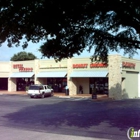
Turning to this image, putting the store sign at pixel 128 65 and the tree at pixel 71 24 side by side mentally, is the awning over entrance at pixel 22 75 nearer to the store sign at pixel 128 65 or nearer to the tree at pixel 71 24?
the store sign at pixel 128 65

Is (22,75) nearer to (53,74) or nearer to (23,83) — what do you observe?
(23,83)

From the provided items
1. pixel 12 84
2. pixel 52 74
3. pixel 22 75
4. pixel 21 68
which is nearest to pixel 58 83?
pixel 52 74

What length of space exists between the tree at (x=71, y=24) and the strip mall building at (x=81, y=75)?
22.3m

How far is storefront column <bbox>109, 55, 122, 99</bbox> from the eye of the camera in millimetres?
39719

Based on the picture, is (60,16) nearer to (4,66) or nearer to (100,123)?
(100,123)

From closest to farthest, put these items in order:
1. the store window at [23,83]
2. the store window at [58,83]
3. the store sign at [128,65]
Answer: the store sign at [128,65]
the store window at [58,83]
the store window at [23,83]

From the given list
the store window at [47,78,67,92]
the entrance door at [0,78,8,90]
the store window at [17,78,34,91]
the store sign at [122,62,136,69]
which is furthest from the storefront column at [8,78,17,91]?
the store sign at [122,62,136,69]

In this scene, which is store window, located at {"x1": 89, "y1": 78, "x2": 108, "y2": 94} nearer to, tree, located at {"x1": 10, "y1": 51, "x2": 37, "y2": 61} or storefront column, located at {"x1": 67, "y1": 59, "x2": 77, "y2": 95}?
storefront column, located at {"x1": 67, "y1": 59, "x2": 77, "y2": 95}

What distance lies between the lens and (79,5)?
11.3 meters

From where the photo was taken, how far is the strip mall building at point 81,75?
1583 inches

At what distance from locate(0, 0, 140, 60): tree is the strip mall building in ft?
73.2

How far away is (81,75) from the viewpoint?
43.2 metres

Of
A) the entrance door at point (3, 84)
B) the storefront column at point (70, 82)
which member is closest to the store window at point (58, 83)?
the storefront column at point (70, 82)

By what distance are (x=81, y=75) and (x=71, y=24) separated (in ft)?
101
